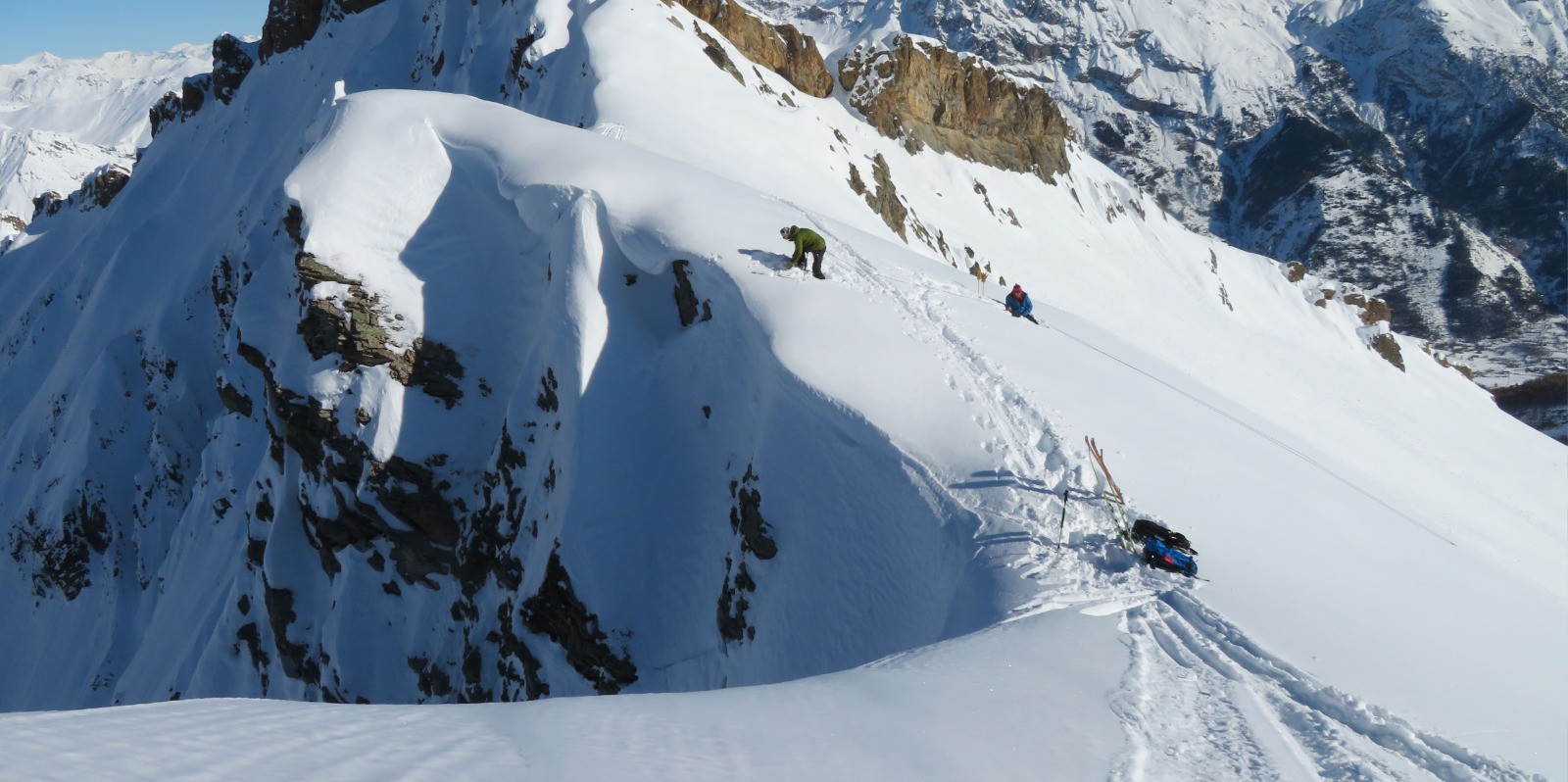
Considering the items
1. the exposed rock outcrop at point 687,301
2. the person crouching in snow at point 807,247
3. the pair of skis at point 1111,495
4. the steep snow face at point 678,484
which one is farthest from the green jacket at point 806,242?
the pair of skis at point 1111,495

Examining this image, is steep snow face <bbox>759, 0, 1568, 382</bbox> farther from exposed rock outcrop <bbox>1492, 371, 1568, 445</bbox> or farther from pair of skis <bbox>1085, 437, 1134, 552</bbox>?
pair of skis <bbox>1085, 437, 1134, 552</bbox>

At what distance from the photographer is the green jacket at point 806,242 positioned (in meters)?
13.4

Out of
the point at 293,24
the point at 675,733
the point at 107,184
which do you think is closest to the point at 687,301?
the point at 675,733

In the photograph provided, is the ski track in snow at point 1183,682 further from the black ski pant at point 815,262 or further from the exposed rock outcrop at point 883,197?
A: the exposed rock outcrop at point 883,197

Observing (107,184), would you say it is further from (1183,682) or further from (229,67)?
(1183,682)

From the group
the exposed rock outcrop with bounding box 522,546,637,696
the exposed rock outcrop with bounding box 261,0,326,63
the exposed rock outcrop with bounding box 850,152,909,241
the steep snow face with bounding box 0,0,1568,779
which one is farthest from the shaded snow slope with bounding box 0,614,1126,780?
the exposed rock outcrop with bounding box 261,0,326,63

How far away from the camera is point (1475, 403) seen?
48750 mm

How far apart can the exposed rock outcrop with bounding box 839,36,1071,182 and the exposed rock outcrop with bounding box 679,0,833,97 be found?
2.54 m

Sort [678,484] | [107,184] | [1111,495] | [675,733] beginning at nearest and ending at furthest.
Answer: [675,733]
[1111,495]
[678,484]
[107,184]

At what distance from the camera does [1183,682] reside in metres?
6.84

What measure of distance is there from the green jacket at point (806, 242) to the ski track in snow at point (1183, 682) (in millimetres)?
4569

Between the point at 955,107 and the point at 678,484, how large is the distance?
1898 inches

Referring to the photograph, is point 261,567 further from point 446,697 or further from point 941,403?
point 941,403

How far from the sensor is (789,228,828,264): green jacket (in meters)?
13.4
